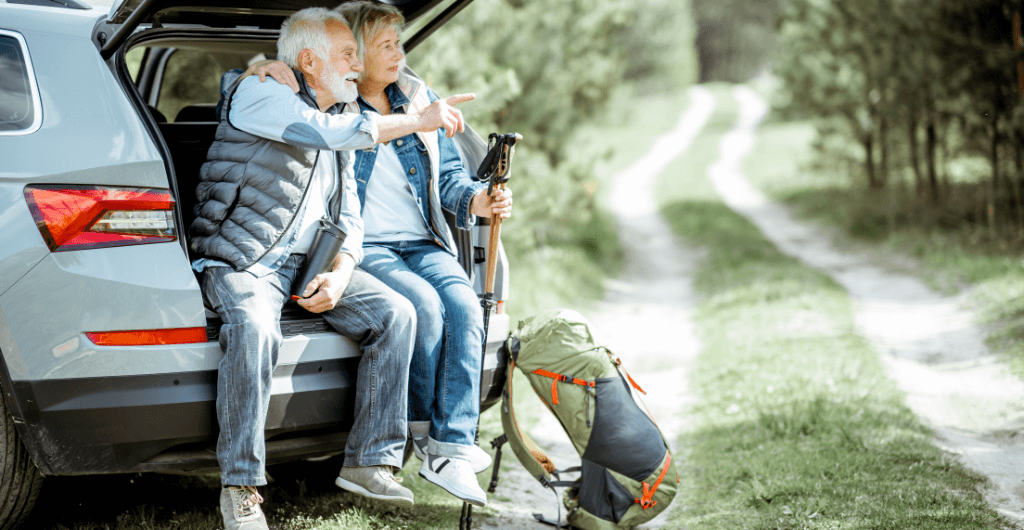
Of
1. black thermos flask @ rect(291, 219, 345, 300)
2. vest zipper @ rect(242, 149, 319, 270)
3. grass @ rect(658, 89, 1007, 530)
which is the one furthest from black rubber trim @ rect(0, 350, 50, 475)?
grass @ rect(658, 89, 1007, 530)

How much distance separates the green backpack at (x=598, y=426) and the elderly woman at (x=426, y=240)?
35cm

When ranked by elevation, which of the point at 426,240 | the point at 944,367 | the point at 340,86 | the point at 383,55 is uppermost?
the point at 383,55

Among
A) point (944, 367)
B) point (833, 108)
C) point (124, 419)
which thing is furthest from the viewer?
point (833, 108)

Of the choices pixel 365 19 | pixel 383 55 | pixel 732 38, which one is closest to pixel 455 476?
pixel 383 55

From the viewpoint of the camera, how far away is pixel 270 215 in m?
2.93

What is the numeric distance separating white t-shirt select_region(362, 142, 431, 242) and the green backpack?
0.65m

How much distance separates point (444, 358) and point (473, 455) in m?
0.39

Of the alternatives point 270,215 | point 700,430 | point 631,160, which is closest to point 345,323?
point 270,215

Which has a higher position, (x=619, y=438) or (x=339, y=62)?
(x=339, y=62)

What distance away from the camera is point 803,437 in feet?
15.2

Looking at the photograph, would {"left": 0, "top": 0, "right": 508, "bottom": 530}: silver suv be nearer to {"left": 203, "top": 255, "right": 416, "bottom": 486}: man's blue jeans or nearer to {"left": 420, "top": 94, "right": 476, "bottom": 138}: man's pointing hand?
{"left": 203, "top": 255, "right": 416, "bottom": 486}: man's blue jeans

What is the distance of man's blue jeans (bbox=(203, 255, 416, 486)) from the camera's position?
2.67 meters

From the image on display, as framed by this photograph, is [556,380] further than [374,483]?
Yes

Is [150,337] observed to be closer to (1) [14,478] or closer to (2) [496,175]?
(1) [14,478]
